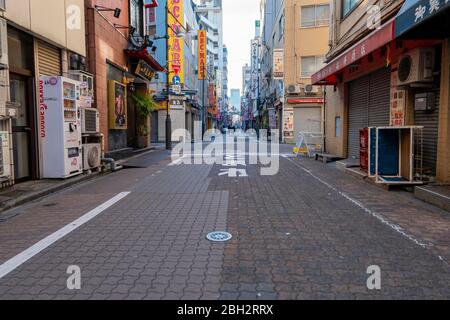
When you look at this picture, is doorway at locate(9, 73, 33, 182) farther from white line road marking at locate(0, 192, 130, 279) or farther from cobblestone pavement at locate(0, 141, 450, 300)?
white line road marking at locate(0, 192, 130, 279)

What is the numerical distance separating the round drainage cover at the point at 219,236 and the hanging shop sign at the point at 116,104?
1196 cm

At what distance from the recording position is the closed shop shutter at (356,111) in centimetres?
1332

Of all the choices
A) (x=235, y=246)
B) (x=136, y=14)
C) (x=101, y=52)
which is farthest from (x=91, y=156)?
(x=136, y=14)

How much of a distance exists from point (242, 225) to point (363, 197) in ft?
11.2

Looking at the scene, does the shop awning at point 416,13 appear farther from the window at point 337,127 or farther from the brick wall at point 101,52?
the brick wall at point 101,52

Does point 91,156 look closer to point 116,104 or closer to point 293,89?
point 116,104

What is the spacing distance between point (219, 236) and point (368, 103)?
31.6ft

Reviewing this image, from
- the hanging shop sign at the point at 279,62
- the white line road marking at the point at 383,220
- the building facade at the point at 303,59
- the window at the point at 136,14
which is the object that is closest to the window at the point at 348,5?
the white line road marking at the point at 383,220

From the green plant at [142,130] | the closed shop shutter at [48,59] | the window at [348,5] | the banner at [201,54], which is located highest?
the banner at [201,54]

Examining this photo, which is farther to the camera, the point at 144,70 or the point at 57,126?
the point at 144,70

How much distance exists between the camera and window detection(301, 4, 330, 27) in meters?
31.5

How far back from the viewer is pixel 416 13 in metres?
6.94

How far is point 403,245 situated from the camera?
4.83 m
